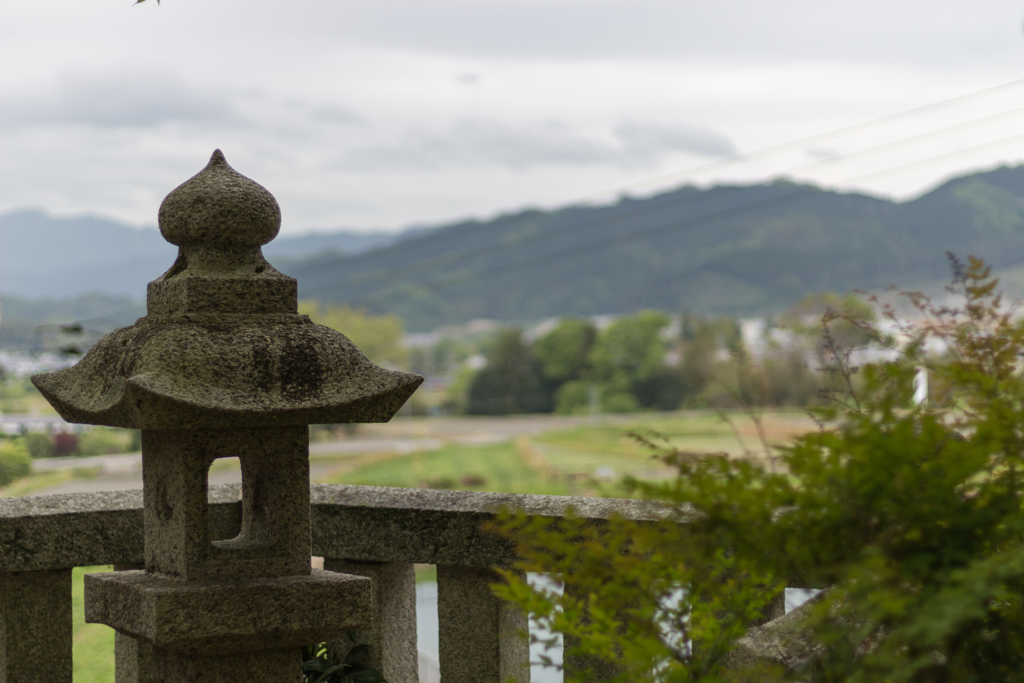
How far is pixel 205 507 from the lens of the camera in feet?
8.83

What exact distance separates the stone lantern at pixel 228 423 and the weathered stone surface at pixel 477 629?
1.16 feet

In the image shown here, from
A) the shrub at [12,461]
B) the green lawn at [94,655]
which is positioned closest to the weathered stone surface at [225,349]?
the green lawn at [94,655]

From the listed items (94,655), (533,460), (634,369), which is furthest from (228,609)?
(634,369)

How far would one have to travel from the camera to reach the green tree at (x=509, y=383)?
93.4 metres

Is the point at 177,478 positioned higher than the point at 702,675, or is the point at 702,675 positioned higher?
the point at 177,478

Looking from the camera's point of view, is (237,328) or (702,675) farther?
(237,328)

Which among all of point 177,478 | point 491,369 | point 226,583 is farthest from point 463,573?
point 491,369

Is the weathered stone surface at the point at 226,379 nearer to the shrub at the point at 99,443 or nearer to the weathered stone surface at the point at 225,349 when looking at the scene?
the weathered stone surface at the point at 225,349

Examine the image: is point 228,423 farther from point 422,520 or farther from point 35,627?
point 35,627

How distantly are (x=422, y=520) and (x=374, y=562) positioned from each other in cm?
29

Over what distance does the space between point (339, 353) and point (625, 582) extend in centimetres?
125

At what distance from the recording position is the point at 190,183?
109 inches

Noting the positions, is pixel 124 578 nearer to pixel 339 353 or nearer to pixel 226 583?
pixel 226 583

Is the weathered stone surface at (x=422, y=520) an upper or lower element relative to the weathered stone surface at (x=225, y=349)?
lower
